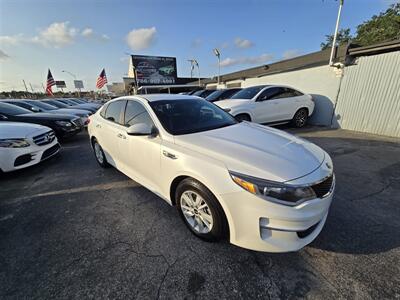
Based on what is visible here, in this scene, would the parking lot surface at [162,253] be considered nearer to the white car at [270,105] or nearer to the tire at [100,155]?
the tire at [100,155]

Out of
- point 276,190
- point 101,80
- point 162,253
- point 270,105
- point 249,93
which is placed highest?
point 101,80

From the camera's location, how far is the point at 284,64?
40.3 feet

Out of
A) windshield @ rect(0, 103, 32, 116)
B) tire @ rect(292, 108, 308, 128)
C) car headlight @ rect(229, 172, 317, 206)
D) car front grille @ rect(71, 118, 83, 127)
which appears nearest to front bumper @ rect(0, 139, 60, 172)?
car front grille @ rect(71, 118, 83, 127)

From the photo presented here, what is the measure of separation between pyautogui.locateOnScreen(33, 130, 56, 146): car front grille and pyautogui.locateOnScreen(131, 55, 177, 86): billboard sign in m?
34.3

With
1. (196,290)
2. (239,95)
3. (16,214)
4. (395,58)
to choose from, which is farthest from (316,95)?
(16,214)

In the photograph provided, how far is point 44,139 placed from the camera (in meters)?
4.57

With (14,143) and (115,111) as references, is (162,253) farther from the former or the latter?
(14,143)

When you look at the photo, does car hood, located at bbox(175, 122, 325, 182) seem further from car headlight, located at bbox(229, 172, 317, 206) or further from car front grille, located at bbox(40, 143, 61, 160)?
car front grille, located at bbox(40, 143, 61, 160)

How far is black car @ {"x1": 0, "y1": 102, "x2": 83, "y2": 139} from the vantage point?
6086 mm

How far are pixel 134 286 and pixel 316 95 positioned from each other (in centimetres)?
917

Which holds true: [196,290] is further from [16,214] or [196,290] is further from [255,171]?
[16,214]

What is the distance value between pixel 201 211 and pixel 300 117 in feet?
23.1

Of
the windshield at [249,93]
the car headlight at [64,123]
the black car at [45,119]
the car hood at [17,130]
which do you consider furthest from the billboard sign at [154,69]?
the car hood at [17,130]

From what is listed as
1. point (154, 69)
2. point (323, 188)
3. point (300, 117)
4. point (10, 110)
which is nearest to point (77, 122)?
point (10, 110)
